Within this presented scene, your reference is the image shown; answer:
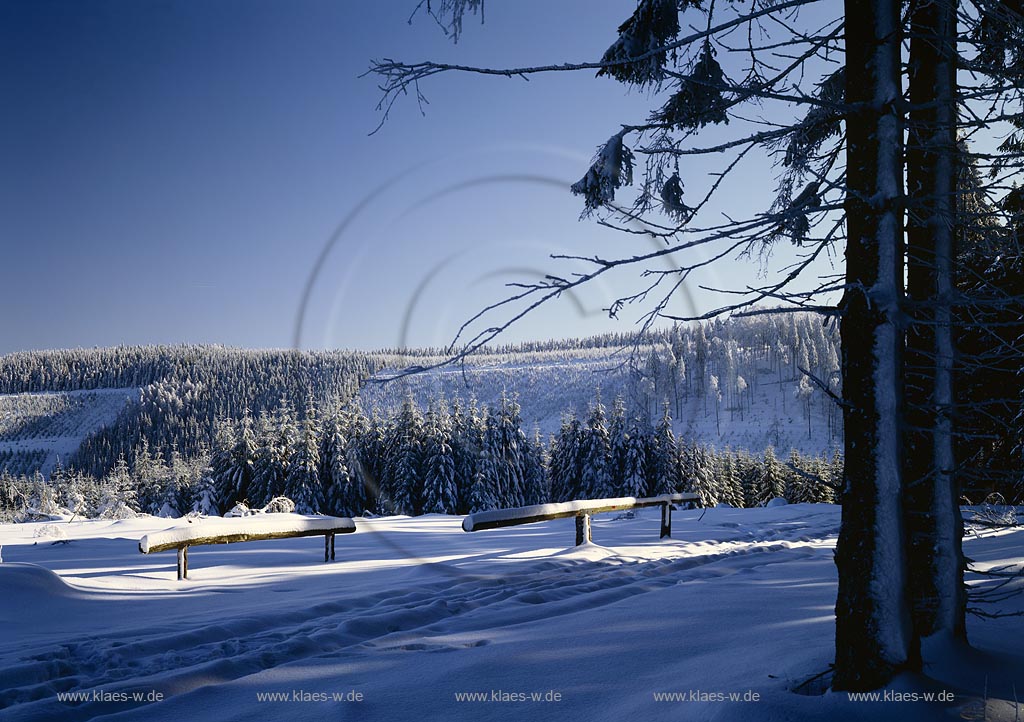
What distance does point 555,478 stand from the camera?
50.2m

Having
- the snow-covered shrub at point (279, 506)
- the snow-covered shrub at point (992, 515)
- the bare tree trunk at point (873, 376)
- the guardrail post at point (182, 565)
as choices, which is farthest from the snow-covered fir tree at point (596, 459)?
the bare tree trunk at point (873, 376)

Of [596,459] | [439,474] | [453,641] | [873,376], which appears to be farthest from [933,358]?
[596,459]

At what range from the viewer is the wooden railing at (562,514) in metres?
8.64

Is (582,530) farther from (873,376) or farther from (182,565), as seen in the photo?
(873,376)

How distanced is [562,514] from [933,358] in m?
6.18

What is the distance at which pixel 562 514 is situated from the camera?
957 cm

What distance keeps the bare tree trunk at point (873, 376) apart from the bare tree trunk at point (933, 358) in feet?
1.64

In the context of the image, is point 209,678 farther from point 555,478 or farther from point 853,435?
point 555,478

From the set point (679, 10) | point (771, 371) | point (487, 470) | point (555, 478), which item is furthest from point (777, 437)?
point (679, 10)

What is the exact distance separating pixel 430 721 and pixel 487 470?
4110 centimetres

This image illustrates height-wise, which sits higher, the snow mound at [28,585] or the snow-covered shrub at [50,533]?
the snow mound at [28,585]

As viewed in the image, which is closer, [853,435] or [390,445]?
[853,435]

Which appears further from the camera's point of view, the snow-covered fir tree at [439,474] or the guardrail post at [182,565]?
the snow-covered fir tree at [439,474]

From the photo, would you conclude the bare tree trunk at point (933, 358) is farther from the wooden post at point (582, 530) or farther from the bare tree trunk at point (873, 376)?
the wooden post at point (582, 530)
